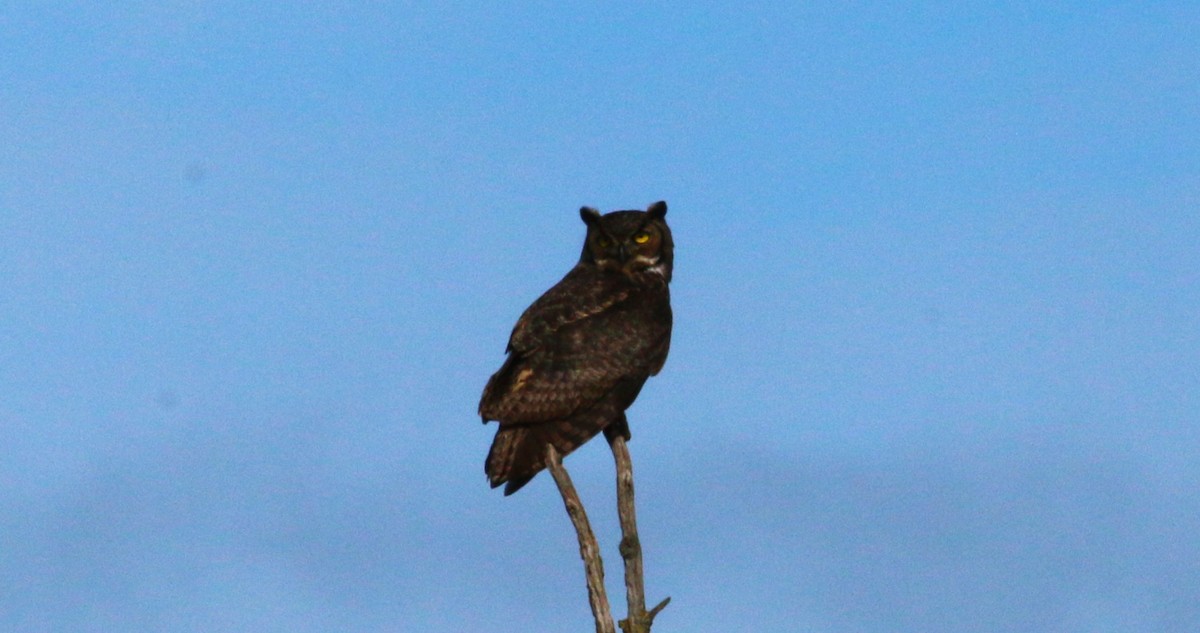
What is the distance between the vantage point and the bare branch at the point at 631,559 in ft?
51.0

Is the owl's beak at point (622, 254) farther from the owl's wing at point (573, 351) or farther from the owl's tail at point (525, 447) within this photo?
the owl's tail at point (525, 447)

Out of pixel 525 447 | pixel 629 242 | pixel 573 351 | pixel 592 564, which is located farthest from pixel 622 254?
pixel 592 564

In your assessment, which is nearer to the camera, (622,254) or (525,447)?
(525,447)

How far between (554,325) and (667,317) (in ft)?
4.43

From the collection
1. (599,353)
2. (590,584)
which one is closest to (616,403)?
(599,353)

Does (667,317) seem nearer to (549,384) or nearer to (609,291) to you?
(609,291)

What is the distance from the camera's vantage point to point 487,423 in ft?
53.6

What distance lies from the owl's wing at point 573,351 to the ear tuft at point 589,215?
2.87 feet

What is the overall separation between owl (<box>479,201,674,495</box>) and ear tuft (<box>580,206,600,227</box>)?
0.55 ft

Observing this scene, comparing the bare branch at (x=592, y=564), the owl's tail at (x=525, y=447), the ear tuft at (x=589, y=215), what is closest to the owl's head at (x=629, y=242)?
the ear tuft at (x=589, y=215)

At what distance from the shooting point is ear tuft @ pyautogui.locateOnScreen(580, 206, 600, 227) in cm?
1780

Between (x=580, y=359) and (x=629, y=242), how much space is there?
1704 millimetres

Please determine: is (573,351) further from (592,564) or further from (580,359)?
(592,564)

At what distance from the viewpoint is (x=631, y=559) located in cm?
1579
